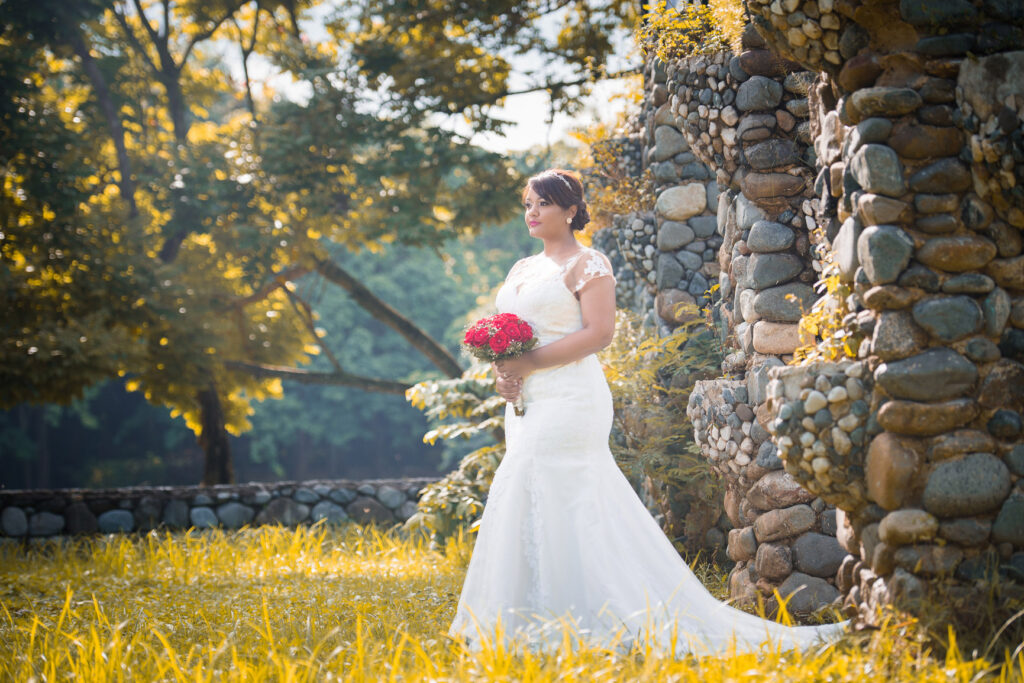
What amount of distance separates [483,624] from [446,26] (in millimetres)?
8984

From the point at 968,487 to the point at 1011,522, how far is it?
18cm

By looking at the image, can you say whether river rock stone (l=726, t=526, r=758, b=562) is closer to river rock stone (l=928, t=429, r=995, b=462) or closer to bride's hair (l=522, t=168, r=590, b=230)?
river rock stone (l=928, t=429, r=995, b=462)

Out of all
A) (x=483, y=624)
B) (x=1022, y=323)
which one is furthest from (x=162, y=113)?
(x=1022, y=323)

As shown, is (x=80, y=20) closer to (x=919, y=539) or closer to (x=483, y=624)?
(x=483, y=624)

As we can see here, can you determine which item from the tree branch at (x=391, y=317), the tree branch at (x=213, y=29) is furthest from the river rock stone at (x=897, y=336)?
the tree branch at (x=213, y=29)

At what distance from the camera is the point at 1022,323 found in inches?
111

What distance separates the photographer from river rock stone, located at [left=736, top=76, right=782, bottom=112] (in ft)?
14.3

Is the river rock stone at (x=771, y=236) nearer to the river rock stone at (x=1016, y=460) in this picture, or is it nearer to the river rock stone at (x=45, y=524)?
the river rock stone at (x=1016, y=460)

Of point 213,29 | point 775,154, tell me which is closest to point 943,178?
point 775,154

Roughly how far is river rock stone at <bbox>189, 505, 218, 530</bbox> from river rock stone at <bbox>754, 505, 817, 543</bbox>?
286 inches

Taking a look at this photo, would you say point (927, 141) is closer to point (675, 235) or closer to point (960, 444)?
point (960, 444)

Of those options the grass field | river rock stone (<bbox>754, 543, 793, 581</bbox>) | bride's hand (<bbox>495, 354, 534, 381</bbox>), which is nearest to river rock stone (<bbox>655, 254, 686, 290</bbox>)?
the grass field

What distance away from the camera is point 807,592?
421cm

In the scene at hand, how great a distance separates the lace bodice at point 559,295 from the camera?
3818mm
